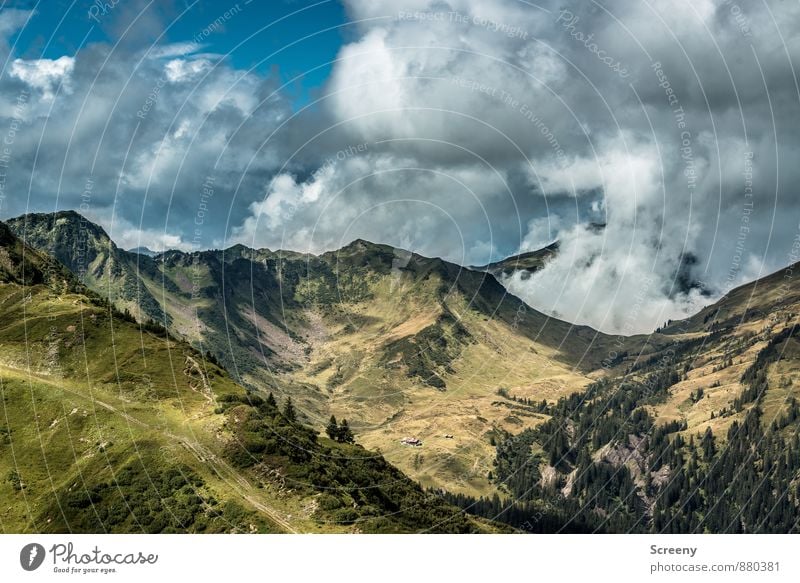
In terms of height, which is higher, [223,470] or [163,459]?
[223,470]

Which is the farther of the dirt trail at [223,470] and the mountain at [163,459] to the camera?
the mountain at [163,459]

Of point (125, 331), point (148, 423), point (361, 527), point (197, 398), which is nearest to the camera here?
point (361, 527)

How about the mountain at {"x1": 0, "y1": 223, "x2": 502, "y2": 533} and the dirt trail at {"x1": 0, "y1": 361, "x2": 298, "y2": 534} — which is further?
the mountain at {"x1": 0, "y1": 223, "x2": 502, "y2": 533}

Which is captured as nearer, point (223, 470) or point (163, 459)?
point (223, 470)

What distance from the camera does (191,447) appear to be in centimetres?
13600

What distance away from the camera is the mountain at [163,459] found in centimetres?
12462

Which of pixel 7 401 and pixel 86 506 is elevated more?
pixel 7 401

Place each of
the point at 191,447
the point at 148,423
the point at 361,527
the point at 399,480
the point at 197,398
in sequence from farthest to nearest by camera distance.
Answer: the point at 399,480 → the point at 197,398 → the point at 148,423 → the point at 191,447 → the point at 361,527

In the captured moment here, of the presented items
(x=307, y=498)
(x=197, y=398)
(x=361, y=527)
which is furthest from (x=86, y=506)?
(x=361, y=527)

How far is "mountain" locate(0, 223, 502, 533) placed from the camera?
12462cm

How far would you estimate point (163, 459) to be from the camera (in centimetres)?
13175
